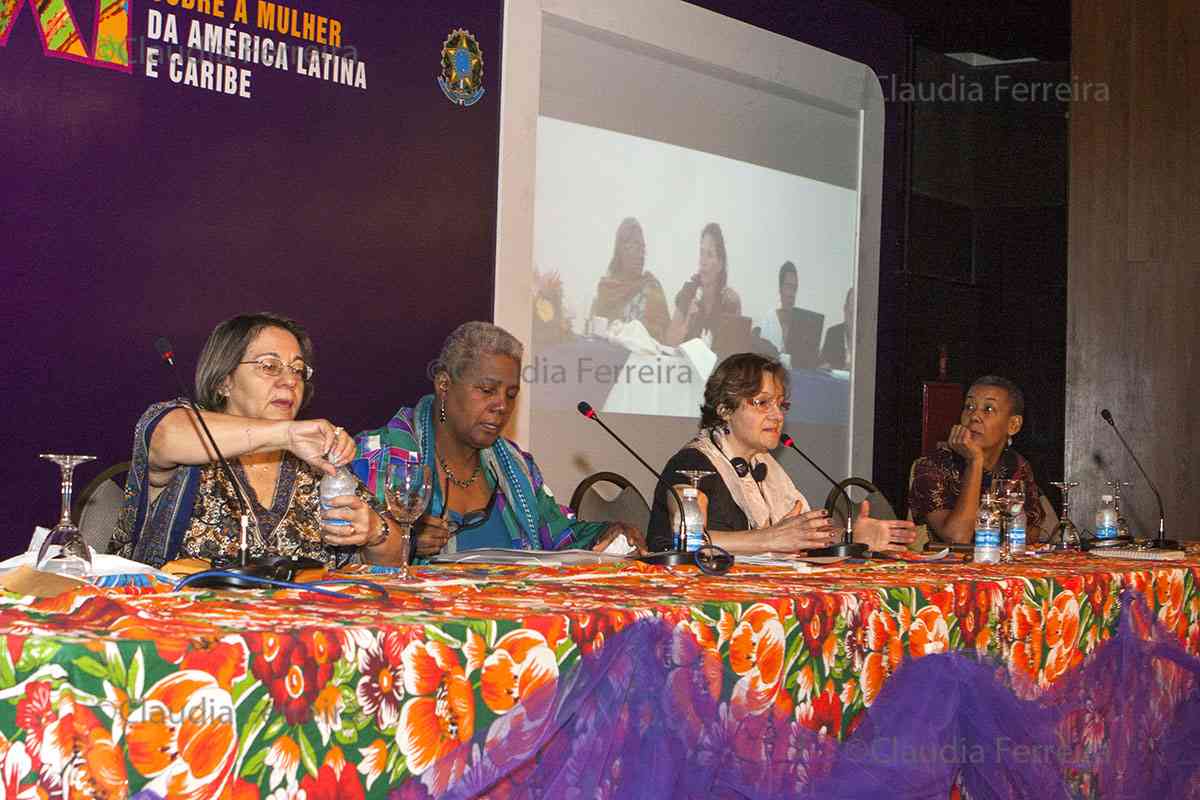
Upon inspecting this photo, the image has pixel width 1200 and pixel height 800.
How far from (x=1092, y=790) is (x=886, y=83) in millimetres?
4388

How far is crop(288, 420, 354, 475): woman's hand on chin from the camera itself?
6.79 feet

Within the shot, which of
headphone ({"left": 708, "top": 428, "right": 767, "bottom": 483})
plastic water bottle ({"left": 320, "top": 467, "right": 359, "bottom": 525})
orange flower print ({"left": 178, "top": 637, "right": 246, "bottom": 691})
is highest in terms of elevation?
headphone ({"left": 708, "top": 428, "right": 767, "bottom": 483})

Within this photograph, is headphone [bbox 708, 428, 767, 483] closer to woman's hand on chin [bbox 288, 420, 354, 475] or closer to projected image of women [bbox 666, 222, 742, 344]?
woman's hand on chin [bbox 288, 420, 354, 475]

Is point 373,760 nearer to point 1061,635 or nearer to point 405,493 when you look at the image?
point 405,493

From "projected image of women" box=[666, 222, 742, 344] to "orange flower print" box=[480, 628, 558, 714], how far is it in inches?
144

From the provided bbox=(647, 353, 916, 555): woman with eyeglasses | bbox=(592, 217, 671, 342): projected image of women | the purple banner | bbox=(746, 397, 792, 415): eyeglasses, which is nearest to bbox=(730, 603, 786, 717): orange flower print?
bbox=(647, 353, 916, 555): woman with eyeglasses

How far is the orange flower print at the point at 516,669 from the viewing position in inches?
56.2

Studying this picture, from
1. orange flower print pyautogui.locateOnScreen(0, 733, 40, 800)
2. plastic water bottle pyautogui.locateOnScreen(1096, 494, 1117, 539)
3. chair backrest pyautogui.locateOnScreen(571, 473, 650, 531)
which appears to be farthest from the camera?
chair backrest pyautogui.locateOnScreen(571, 473, 650, 531)

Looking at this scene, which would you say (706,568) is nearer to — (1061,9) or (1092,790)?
(1092,790)

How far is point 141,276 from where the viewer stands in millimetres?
3441

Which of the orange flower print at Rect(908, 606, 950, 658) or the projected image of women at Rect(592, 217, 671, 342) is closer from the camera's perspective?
the orange flower print at Rect(908, 606, 950, 658)

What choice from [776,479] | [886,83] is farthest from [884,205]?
[776,479]

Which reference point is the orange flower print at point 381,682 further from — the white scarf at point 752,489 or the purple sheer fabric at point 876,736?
the white scarf at point 752,489

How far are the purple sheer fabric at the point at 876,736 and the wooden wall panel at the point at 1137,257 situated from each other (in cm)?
223
